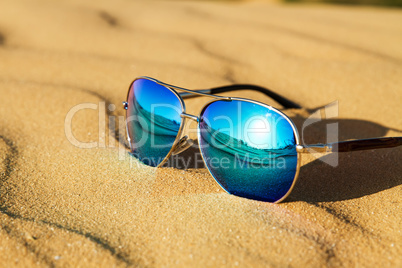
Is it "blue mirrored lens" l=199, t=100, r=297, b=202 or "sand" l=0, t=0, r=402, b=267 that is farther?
"blue mirrored lens" l=199, t=100, r=297, b=202

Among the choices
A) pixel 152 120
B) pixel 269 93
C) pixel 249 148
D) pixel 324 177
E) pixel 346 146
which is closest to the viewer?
pixel 346 146

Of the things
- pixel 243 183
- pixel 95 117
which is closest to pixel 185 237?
pixel 243 183

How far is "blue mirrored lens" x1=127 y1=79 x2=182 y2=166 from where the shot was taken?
1.43 m

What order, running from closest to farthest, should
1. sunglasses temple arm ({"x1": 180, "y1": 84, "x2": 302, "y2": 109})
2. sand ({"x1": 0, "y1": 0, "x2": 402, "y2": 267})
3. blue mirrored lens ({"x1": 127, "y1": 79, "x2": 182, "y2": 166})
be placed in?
sand ({"x1": 0, "y1": 0, "x2": 402, "y2": 267}) < blue mirrored lens ({"x1": 127, "y1": 79, "x2": 182, "y2": 166}) < sunglasses temple arm ({"x1": 180, "y1": 84, "x2": 302, "y2": 109})

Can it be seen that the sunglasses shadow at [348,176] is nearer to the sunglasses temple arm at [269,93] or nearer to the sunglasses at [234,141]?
the sunglasses at [234,141]

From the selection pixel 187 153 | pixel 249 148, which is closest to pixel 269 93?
pixel 187 153

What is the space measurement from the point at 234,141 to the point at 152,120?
1.29ft

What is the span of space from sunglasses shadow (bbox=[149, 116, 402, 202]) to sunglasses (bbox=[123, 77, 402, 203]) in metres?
0.07

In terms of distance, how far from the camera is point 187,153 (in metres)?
1.55

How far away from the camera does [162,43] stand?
2.68m

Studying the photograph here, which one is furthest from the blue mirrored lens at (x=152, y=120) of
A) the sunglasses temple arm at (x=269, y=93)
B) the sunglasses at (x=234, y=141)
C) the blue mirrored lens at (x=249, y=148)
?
the sunglasses temple arm at (x=269, y=93)

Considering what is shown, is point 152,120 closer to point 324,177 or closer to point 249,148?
point 249,148

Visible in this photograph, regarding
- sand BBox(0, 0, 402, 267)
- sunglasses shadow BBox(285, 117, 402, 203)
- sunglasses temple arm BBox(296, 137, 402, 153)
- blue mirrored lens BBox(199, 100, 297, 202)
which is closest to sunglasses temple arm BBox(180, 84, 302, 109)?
sand BBox(0, 0, 402, 267)

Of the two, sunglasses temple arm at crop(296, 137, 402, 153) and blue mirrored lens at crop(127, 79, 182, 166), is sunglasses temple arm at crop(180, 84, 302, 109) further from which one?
sunglasses temple arm at crop(296, 137, 402, 153)
